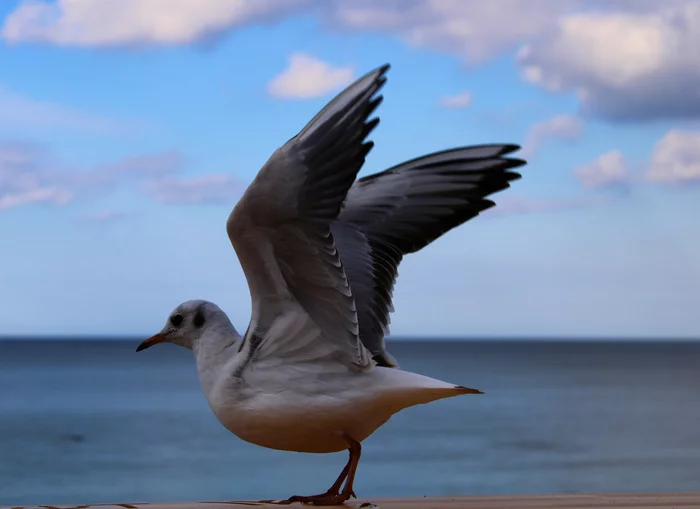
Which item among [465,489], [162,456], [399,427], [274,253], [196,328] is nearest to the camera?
[274,253]

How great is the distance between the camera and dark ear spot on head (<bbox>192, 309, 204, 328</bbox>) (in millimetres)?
3416

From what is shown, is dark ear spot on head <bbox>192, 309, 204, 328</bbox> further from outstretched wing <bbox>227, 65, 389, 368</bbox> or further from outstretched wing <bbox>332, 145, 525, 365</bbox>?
outstretched wing <bbox>332, 145, 525, 365</bbox>

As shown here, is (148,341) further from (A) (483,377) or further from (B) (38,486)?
(A) (483,377)

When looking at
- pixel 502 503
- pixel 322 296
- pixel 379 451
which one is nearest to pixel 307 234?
pixel 322 296

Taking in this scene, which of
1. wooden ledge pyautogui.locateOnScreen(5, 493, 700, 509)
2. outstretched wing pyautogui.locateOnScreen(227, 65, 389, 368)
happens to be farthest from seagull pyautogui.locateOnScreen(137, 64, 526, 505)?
wooden ledge pyautogui.locateOnScreen(5, 493, 700, 509)

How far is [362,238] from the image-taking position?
3.59 meters

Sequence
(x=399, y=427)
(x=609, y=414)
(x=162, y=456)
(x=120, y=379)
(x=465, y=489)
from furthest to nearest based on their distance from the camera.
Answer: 1. (x=120, y=379)
2. (x=609, y=414)
3. (x=399, y=427)
4. (x=162, y=456)
5. (x=465, y=489)

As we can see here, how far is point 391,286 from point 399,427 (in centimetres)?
1737

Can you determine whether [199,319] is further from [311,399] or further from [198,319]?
[311,399]

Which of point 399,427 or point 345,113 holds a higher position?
point 399,427

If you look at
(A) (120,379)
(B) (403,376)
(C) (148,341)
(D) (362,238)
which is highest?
(A) (120,379)

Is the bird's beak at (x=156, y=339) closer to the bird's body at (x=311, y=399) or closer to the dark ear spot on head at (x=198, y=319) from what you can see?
the dark ear spot on head at (x=198, y=319)

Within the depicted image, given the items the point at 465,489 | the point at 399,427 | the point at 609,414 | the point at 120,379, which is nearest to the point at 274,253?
the point at 465,489

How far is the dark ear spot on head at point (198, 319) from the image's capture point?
11.2ft
